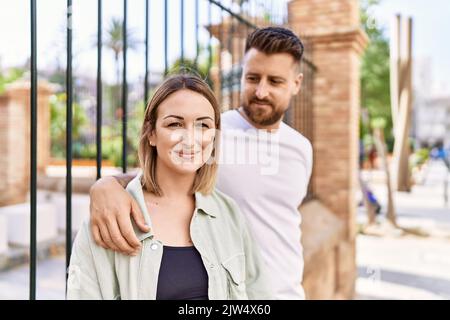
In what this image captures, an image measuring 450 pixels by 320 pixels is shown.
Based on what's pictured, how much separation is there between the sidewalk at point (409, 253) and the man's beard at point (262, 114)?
40.8 inches

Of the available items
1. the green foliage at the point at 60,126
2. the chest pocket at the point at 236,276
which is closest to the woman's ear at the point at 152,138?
the chest pocket at the point at 236,276

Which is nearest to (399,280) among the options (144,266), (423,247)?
(423,247)

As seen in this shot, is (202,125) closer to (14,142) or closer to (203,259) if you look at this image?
(203,259)

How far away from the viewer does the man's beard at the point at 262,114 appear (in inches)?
58.8

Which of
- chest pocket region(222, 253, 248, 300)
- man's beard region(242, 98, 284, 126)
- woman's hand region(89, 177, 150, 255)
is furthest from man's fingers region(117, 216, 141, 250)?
man's beard region(242, 98, 284, 126)

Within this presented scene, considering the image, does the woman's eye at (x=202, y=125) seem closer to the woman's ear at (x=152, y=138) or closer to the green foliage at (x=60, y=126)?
the woman's ear at (x=152, y=138)

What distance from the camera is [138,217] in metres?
1.08

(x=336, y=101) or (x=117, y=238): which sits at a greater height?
(x=336, y=101)

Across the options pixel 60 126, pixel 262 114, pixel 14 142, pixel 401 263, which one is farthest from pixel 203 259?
pixel 60 126

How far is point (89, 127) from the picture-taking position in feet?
44.8

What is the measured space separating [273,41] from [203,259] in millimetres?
765

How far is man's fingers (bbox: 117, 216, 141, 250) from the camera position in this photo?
1028mm
